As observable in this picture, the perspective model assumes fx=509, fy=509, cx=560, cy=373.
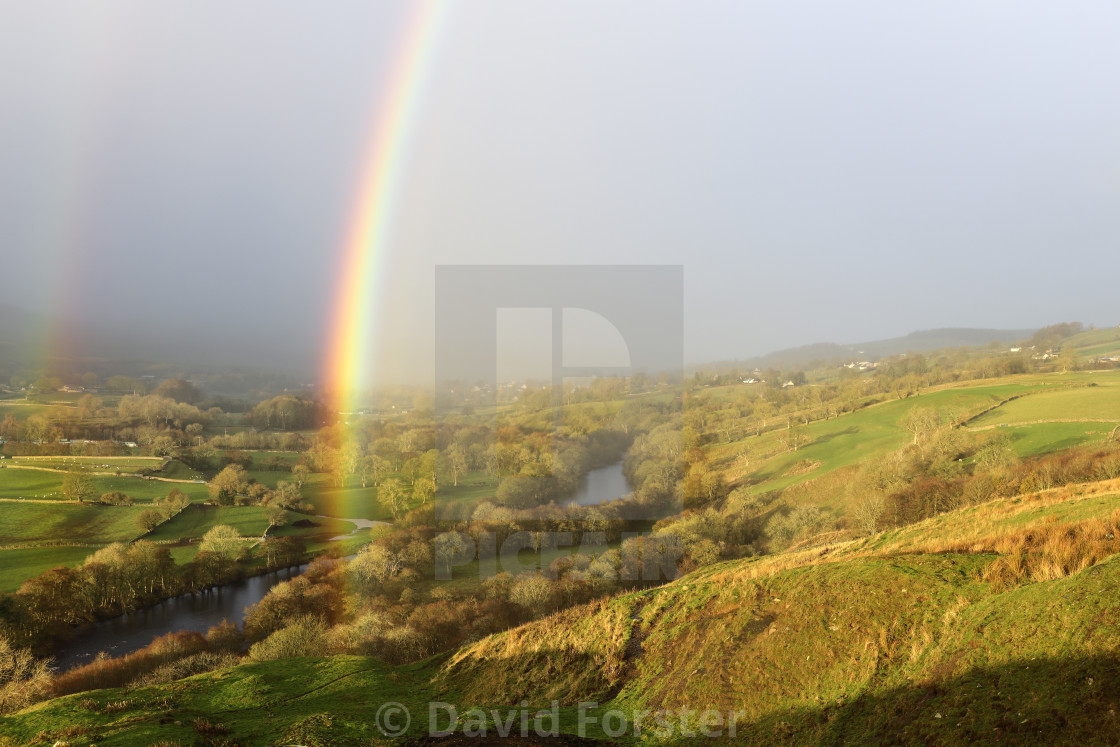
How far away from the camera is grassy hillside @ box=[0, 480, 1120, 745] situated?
267 inches

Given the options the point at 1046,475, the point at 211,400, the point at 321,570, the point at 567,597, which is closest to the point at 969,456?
the point at 1046,475

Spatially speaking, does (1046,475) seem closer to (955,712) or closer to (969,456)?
(969,456)

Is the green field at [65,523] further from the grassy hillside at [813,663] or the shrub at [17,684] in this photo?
the grassy hillside at [813,663]

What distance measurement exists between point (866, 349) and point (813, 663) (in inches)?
8101

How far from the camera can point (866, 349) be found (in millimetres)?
184875

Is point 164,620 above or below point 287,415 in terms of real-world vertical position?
below

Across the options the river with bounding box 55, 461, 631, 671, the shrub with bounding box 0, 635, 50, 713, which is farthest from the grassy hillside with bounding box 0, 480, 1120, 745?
the river with bounding box 55, 461, 631, 671

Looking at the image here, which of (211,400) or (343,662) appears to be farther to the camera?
(211,400)

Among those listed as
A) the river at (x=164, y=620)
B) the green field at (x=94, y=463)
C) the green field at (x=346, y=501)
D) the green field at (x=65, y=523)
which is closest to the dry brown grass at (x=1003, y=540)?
the river at (x=164, y=620)

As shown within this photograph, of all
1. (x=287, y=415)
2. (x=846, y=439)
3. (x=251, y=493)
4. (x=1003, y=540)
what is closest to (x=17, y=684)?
(x=1003, y=540)

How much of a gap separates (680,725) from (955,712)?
4702mm

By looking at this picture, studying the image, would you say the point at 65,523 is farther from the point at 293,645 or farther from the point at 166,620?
the point at 293,645

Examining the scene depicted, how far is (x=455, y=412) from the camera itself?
9025cm

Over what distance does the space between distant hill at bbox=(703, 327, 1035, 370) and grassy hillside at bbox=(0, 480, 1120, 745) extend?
131m
